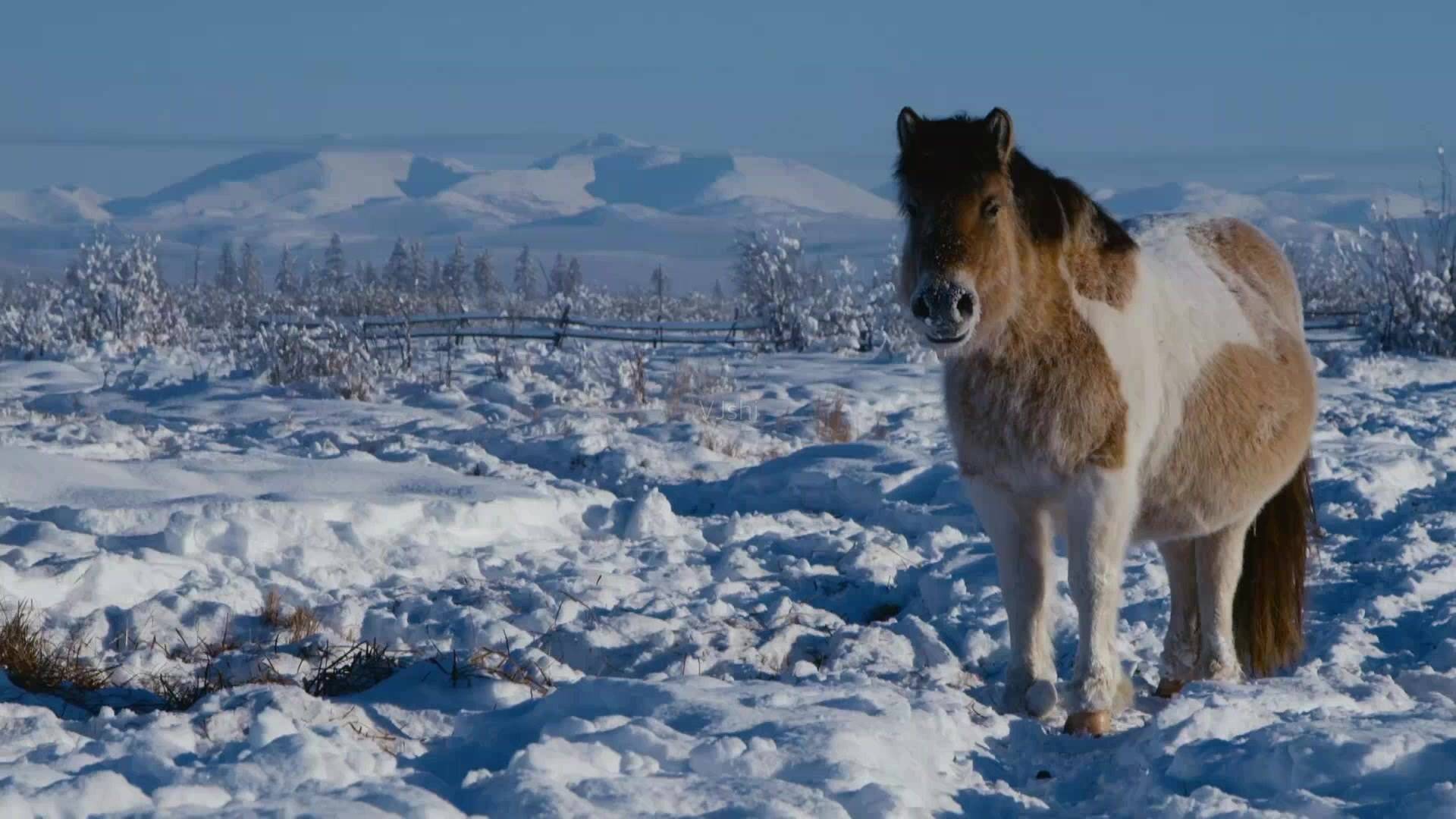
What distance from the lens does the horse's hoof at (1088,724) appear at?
15.1ft

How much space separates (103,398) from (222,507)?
7969 millimetres

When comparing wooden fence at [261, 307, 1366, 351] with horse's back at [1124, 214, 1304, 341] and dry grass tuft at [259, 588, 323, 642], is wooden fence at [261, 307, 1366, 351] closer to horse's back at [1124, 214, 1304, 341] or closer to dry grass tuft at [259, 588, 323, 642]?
dry grass tuft at [259, 588, 323, 642]

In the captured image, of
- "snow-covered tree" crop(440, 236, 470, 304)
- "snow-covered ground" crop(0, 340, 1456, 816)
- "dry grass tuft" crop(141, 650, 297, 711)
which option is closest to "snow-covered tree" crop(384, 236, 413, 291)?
"snow-covered tree" crop(440, 236, 470, 304)

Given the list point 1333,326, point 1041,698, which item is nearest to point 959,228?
point 1041,698

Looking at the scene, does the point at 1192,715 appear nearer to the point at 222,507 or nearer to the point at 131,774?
the point at 131,774

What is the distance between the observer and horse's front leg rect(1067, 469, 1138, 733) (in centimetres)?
458

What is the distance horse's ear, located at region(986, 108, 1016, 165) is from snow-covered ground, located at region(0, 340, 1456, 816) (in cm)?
175

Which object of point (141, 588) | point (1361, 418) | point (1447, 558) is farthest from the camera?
point (1361, 418)

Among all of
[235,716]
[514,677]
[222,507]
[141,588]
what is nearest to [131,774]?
[235,716]

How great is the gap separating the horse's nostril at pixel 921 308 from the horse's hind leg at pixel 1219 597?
181 cm

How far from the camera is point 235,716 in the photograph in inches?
148

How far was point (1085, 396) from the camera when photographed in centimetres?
454

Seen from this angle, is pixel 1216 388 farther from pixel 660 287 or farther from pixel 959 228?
pixel 660 287

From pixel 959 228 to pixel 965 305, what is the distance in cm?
25
